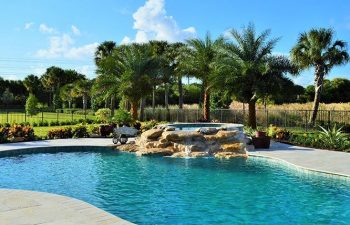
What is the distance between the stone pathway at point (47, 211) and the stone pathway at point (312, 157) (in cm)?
843

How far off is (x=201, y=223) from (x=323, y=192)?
4.64 m

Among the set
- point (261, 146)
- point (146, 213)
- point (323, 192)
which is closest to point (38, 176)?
point (146, 213)

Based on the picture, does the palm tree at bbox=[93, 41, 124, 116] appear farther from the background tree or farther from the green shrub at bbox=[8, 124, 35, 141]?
the background tree

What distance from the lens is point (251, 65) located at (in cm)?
2914

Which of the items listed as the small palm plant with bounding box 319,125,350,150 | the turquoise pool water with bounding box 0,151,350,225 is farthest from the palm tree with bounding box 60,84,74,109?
the small palm plant with bounding box 319,125,350,150

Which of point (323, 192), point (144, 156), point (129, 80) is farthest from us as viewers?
point (129, 80)

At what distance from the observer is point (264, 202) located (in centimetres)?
1086

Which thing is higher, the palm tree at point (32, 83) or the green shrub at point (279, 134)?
the palm tree at point (32, 83)

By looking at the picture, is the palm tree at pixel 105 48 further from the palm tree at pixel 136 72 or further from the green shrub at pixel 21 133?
the green shrub at pixel 21 133

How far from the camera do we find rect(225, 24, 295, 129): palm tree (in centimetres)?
2923

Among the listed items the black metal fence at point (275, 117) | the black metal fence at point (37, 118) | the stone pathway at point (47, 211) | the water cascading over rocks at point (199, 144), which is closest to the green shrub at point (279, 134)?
the water cascading over rocks at point (199, 144)

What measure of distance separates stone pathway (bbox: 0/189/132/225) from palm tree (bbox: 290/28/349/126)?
84.6ft

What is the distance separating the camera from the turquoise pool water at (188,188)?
9.66 metres

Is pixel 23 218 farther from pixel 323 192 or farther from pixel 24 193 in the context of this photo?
pixel 323 192
